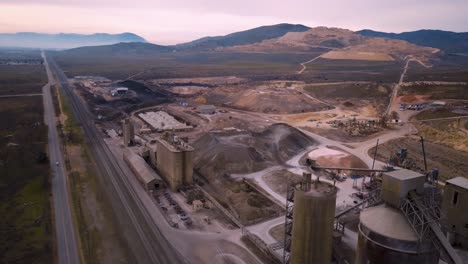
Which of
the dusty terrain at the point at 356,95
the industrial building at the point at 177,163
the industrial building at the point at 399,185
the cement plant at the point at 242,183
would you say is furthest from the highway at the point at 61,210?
the dusty terrain at the point at 356,95

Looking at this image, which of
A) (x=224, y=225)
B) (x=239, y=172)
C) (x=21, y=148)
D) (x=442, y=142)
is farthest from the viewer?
(x=442, y=142)

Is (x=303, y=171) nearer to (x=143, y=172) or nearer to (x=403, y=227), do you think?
(x=143, y=172)

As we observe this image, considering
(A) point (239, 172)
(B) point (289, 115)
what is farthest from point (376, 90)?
(A) point (239, 172)

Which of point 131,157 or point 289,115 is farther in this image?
point 289,115

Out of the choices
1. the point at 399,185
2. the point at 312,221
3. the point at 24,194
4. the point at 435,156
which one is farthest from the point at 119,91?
the point at 399,185

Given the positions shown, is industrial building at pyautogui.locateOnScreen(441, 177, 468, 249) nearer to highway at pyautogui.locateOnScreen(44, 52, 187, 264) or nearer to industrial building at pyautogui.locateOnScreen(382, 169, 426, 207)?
industrial building at pyautogui.locateOnScreen(382, 169, 426, 207)

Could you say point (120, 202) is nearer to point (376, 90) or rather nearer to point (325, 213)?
point (325, 213)
